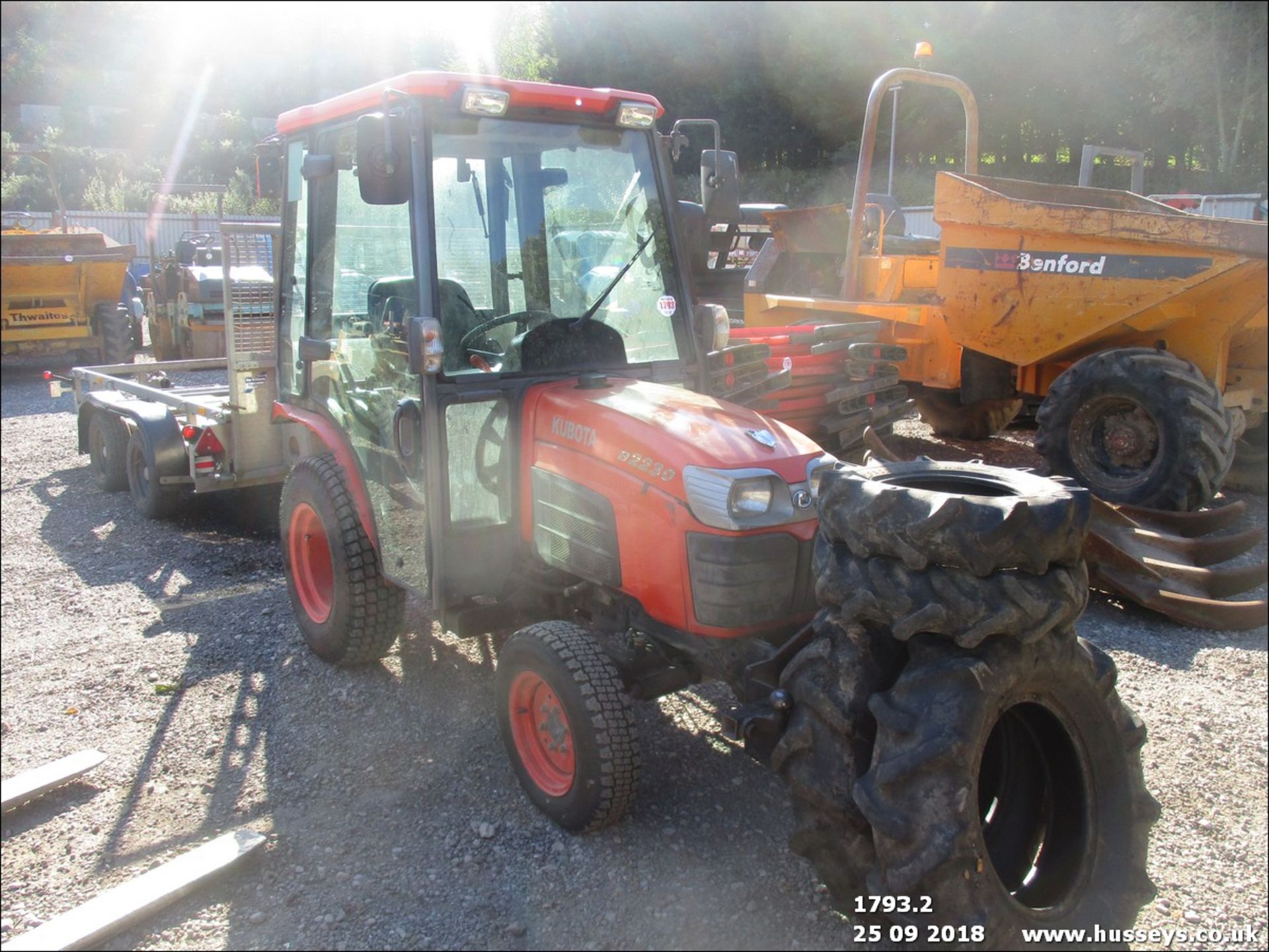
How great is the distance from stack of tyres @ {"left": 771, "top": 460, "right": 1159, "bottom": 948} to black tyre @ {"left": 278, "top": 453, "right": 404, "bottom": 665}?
217 cm

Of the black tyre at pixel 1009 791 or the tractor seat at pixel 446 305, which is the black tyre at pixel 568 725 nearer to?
the black tyre at pixel 1009 791

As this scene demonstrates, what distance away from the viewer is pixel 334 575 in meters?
4.38

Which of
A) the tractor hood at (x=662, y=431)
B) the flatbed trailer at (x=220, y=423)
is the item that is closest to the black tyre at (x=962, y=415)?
the flatbed trailer at (x=220, y=423)

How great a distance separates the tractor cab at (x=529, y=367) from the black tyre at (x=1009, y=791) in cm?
73

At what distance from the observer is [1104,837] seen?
9.00 ft

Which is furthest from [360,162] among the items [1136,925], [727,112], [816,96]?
[727,112]

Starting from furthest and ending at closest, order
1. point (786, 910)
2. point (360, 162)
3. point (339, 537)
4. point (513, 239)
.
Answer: point (339, 537) → point (513, 239) → point (360, 162) → point (786, 910)

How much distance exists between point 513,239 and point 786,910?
2449 mm

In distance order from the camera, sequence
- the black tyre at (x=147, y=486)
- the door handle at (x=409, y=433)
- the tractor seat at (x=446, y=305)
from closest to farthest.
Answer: the tractor seat at (x=446, y=305) < the door handle at (x=409, y=433) < the black tyre at (x=147, y=486)

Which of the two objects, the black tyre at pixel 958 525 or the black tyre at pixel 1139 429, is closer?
the black tyre at pixel 958 525

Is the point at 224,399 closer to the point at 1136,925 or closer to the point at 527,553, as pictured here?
the point at 527,553

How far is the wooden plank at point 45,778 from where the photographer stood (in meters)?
3.54

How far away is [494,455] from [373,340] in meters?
0.77

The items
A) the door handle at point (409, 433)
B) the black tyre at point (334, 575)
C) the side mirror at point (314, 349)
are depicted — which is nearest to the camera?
the door handle at point (409, 433)
